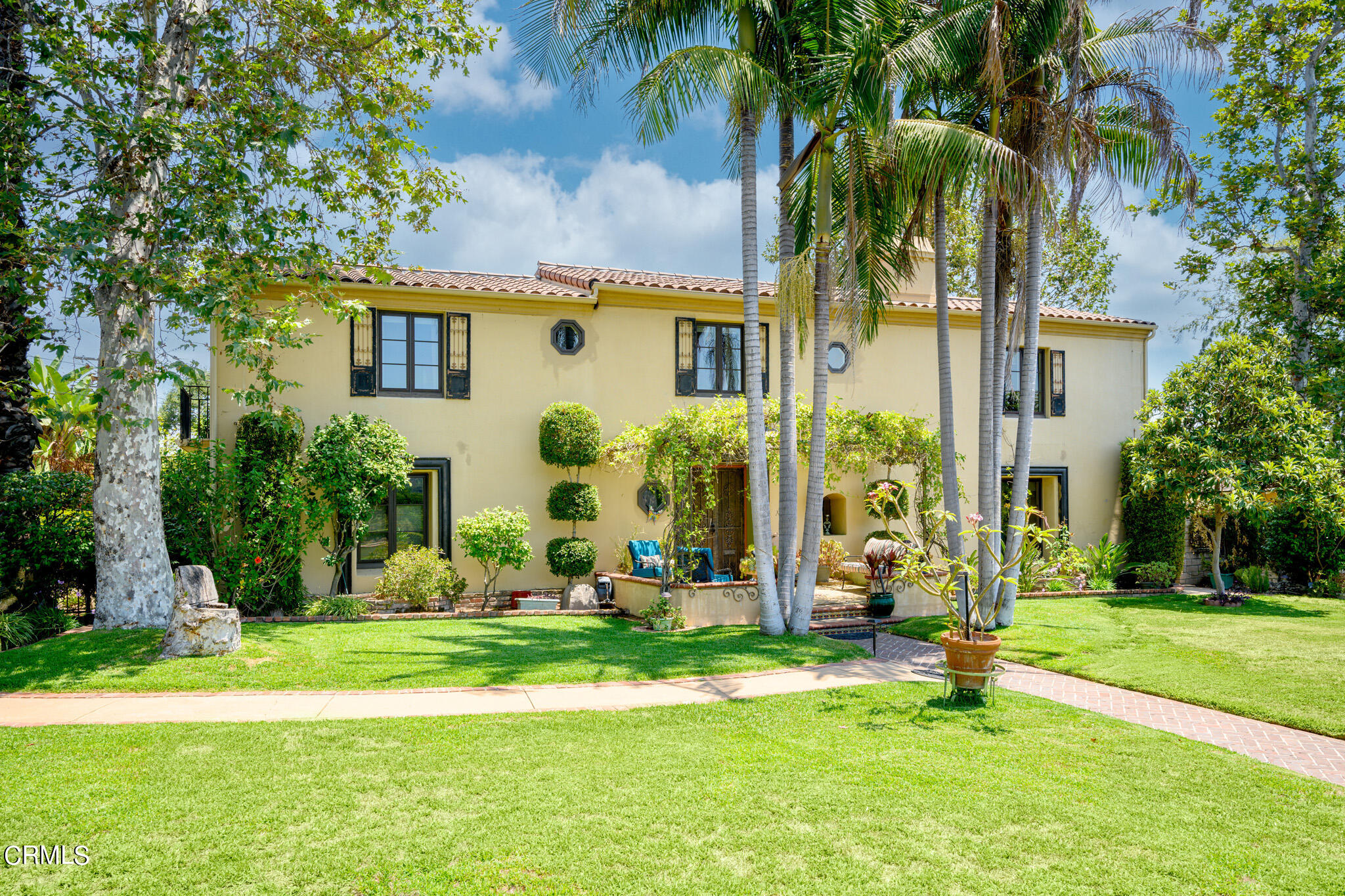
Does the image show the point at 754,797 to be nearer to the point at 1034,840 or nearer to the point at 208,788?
the point at 1034,840

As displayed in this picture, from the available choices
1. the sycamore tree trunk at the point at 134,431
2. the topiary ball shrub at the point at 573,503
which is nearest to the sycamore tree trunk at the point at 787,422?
the topiary ball shrub at the point at 573,503

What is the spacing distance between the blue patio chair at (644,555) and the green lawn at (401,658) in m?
2.54

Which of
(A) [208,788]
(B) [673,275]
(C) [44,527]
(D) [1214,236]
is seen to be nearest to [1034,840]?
(A) [208,788]

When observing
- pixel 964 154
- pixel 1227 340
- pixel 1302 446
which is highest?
pixel 964 154

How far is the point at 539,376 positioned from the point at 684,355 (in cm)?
306

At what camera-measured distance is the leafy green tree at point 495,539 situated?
43.6 ft

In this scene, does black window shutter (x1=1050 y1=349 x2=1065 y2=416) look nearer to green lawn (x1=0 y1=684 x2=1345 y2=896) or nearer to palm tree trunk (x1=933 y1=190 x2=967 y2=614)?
palm tree trunk (x1=933 y1=190 x2=967 y2=614)

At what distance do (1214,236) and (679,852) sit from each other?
24.0 m

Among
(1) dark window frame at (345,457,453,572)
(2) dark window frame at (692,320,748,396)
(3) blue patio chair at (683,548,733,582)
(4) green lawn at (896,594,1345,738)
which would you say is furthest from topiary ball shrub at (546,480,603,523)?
(4) green lawn at (896,594,1345,738)

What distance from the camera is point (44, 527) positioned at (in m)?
11.1

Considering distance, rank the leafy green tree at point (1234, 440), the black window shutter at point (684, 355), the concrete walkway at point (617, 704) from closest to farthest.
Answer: the concrete walkway at point (617, 704) < the leafy green tree at point (1234, 440) < the black window shutter at point (684, 355)

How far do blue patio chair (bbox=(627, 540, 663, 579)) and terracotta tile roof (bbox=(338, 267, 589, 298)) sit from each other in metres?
4.94

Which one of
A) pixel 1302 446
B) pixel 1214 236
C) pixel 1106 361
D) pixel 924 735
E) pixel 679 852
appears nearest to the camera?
pixel 679 852

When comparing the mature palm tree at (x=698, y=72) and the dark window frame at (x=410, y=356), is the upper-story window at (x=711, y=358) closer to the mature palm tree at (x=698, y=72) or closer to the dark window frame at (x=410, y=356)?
the dark window frame at (x=410, y=356)
